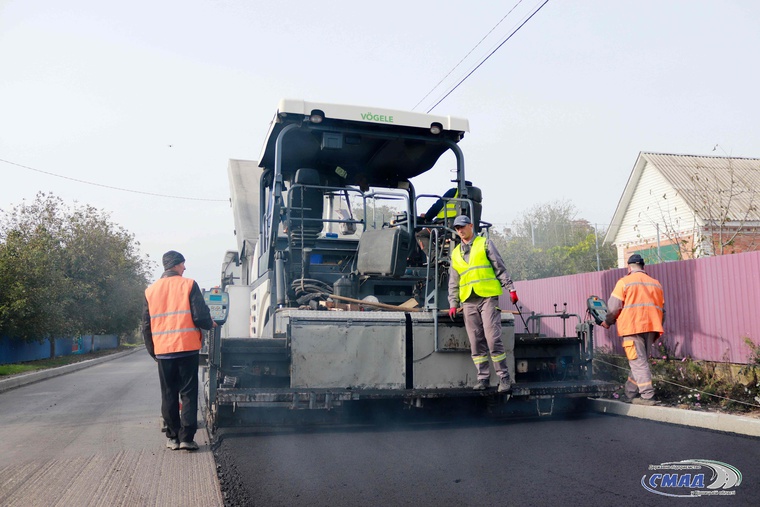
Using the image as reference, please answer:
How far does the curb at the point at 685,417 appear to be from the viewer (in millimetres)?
5422

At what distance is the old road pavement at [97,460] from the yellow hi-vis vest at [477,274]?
8.50 feet

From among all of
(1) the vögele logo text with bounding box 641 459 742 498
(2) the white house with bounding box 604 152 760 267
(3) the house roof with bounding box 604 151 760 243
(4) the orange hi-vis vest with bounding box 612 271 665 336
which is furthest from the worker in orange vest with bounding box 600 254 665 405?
(2) the white house with bounding box 604 152 760 267

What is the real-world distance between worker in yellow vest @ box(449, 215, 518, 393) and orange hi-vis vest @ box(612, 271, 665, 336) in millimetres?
2056

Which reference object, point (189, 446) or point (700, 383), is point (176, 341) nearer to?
point (189, 446)

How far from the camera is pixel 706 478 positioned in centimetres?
395

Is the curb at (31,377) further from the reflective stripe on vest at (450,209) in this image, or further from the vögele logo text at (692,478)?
the vögele logo text at (692,478)

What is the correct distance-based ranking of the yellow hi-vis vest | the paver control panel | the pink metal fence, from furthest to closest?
the pink metal fence
the yellow hi-vis vest
the paver control panel

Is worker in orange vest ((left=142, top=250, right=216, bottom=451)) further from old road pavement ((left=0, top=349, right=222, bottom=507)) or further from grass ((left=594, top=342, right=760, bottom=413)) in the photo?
grass ((left=594, top=342, right=760, bottom=413))

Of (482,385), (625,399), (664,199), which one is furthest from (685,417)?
(664,199)

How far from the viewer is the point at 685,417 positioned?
19.8 feet

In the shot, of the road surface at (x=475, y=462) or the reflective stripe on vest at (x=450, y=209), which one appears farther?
the reflective stripe on vest at (x=450, y=209)

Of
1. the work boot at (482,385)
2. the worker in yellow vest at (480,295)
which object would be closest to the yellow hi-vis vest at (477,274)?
the worker in yellow vest at (480,295)

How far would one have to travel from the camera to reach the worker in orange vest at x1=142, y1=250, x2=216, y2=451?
5.25m

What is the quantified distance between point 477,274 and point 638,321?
92.8 inches
